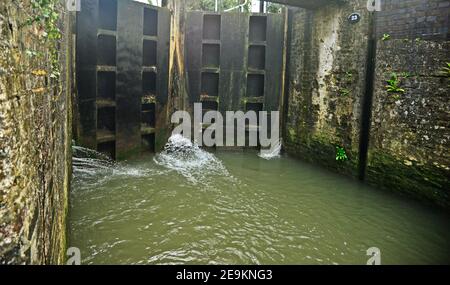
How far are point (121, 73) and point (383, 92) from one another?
4.48 m

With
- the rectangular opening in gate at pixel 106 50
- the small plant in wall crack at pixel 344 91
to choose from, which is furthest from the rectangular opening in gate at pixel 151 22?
the small plant in wall crack at pixel 344 91

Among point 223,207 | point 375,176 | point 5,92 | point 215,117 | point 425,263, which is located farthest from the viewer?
point 215,117

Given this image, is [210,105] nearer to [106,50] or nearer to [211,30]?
[211,30]

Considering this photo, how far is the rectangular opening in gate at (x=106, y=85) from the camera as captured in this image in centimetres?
669

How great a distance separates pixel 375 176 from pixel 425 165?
0.93m

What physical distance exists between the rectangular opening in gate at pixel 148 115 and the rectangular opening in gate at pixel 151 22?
4.60ft

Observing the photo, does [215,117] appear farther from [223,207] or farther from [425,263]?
[425,263]

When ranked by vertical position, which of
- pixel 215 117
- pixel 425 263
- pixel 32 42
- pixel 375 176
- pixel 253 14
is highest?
pixel 253 14

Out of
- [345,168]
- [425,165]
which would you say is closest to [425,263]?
[425,165]

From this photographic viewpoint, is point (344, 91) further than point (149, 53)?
No

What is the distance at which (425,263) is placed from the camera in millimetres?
4016

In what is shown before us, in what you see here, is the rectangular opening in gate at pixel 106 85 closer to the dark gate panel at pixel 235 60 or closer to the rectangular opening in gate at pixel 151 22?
the rectangular opening in gate at pixel 151 22

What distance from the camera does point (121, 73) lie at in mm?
6801

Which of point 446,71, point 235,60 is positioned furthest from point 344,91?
point 235,60
